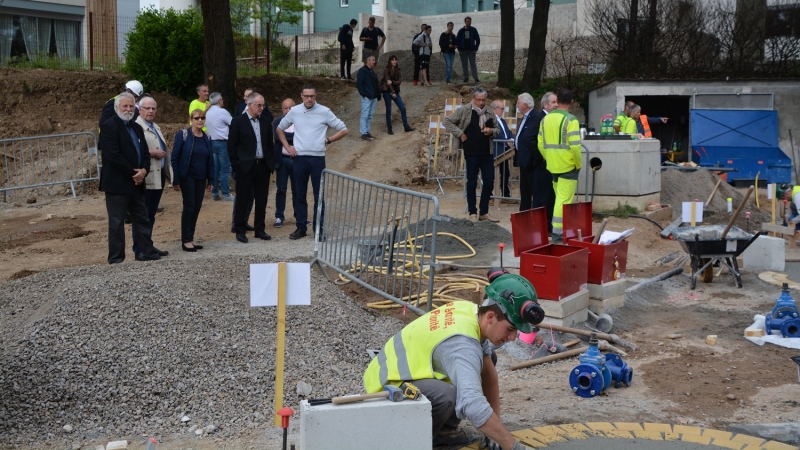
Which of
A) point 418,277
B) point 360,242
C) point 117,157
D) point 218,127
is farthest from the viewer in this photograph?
point 218,127

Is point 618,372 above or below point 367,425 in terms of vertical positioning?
below

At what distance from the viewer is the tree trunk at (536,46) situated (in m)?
24.2

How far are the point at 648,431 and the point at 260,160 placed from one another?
7.49m

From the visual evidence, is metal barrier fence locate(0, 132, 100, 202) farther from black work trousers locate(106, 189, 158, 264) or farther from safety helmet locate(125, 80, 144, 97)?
black work trousers locate(106, 189, 158, 264)

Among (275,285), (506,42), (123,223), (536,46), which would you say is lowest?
(123,223)

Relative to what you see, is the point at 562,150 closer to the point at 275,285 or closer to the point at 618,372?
the point at 618,372

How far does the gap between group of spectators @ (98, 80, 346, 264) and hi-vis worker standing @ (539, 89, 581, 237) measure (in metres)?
2.89

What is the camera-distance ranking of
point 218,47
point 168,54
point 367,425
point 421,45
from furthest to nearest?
point 421,45, point 168,54, point 218,47, point 367,425

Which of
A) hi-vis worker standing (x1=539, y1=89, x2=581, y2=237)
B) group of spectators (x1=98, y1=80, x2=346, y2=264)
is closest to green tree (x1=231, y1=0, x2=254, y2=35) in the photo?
group of spectators (x1=98, y1=80, x2=346, y2=264)

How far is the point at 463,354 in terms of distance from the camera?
4.60 m

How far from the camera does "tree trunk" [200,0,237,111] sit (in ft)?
62.2

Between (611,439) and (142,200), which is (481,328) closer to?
(611,439)

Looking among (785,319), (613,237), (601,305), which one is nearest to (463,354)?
(601,305)

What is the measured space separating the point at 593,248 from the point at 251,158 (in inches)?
199
